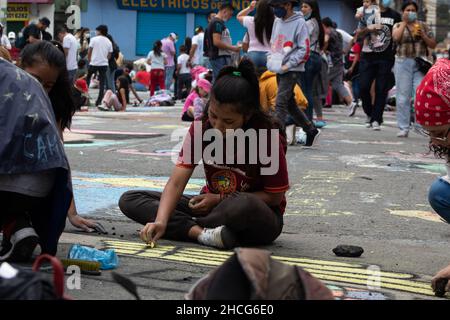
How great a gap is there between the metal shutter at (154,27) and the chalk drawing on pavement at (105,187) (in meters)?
30.6

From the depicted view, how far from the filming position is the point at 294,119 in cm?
1050

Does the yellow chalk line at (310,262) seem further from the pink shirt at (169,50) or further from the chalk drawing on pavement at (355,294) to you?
the pink shirt at (169,50)

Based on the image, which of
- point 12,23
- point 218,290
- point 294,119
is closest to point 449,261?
point 218,290

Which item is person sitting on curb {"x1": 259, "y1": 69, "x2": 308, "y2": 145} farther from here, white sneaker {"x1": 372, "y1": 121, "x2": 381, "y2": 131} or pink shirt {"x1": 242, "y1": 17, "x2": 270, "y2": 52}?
white sneaker {"x1": 372, "y1": 121, "x2": 381, "y2": 131}

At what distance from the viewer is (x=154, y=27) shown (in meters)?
38.3

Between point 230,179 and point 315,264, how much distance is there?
72cm

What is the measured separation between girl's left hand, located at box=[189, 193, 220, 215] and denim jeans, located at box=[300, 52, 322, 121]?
6.70 meters

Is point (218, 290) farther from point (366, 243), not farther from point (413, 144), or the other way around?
point (413, 144)

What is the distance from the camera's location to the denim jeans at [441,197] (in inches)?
174

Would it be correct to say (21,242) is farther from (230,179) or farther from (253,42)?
(253,42)

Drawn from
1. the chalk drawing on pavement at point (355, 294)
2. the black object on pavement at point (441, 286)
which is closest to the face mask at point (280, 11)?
the chalk drawing on pavement at point (355, 294)

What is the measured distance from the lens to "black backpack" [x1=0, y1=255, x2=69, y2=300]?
2.45 m

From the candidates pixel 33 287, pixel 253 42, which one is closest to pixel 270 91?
pixel 253 42

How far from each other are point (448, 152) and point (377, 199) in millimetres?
2916
